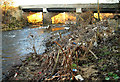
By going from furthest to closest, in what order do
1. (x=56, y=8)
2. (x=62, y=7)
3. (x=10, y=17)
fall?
(x=56, y=8) < (x=62, y=7) < (x=10, y=17)

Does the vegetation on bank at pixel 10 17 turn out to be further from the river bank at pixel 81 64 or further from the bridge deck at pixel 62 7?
the river bank at pixel 81 64

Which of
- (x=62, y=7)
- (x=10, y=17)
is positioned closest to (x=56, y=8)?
(x=62, y=7)

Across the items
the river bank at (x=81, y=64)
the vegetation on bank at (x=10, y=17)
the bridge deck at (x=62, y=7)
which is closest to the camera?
the river bank at (x=81, y=64)

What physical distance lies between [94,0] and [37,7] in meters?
7.83

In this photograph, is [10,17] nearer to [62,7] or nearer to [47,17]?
[47,17]

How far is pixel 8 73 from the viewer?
4020 mm

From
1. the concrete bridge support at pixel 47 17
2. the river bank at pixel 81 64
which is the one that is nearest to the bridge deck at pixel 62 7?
the concrete bridge support at pixel 47 17

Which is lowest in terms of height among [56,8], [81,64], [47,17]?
[81,64]

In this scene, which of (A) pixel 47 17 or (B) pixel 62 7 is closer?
(B) pixel 62 7

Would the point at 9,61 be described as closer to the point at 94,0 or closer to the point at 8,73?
the point at 8,73

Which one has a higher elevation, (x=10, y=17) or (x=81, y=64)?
(x=10, y=17)

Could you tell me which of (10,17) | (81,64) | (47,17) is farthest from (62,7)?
(81,64)

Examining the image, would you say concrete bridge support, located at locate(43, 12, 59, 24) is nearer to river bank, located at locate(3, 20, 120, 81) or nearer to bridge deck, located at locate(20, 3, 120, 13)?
bridge deck, located at locate(20, 3, 120, 13)

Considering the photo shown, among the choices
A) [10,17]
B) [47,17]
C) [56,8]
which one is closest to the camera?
[10,17]
